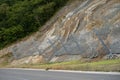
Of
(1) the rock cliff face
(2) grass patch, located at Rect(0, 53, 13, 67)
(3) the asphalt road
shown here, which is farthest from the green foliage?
(3) the asphalt road

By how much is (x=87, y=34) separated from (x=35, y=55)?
12.4 m

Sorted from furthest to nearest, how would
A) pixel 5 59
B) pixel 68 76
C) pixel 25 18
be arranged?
1. pixel 25 18
2. pixel 5 59
3. pixel 68 76

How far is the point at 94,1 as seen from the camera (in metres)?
44.6

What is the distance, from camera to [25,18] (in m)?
62.7

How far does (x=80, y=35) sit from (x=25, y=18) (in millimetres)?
25720

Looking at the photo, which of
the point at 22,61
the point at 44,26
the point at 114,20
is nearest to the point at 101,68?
the point at 114,20

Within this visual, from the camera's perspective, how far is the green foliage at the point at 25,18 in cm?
5938

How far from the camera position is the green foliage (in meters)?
59.4

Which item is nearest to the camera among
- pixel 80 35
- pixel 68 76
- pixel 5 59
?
pixel 68 76

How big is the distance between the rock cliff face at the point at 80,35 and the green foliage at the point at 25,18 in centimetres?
450

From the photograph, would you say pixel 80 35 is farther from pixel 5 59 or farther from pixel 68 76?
pixel 5 59

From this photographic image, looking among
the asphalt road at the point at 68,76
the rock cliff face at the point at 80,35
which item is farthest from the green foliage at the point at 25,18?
the asphalt road at the point at 68,76

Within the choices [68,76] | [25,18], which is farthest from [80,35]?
[25,18]

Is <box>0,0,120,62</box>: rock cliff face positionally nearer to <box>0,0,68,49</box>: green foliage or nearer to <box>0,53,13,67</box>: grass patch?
<box>0,53,13,67</box>: grass patch
